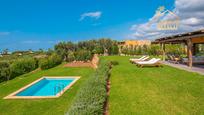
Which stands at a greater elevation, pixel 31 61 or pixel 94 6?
pixel 94 6

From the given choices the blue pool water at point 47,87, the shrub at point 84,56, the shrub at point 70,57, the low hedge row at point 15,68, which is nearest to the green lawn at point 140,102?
the blue pool water at point 47,87

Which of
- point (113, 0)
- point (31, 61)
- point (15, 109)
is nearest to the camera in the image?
point (15, 109)

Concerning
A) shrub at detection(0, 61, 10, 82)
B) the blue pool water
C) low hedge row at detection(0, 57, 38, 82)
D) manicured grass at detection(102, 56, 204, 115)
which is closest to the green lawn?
manicured grass at detection(102, 56, 204, 115)

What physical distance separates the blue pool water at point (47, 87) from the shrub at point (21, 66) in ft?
11.8

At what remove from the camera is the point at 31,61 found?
50.2 feet

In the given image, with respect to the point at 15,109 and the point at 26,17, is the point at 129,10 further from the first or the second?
the point at 15,109

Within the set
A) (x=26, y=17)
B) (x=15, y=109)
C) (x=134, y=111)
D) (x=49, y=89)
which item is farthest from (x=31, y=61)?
(x=26, y=17)

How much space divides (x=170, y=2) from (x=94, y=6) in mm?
13615

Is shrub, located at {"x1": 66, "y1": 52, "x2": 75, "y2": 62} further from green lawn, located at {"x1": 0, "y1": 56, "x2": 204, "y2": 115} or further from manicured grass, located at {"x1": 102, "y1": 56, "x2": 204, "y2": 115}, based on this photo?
manicured grass, located at {"x1": 102, "y1": 56, "x2": 204, "y2": 115}

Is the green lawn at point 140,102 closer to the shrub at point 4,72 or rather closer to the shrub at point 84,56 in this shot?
the shrub at point 4,72

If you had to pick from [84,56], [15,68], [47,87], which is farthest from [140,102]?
[84,56]

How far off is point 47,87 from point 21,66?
566 centimetres

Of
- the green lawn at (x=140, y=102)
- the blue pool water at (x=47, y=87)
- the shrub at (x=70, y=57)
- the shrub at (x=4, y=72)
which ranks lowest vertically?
the blue pool water at (x=47, y=87)

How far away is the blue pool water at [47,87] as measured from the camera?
7784 mm
